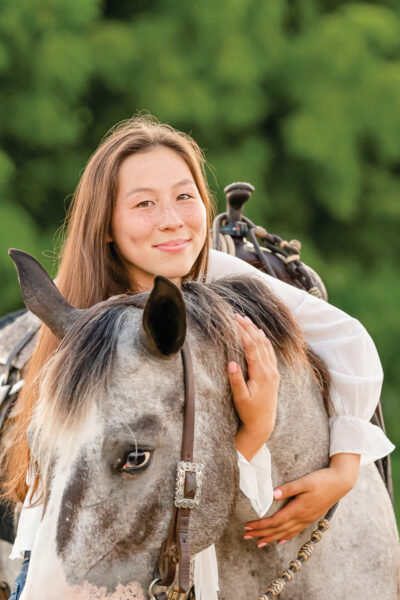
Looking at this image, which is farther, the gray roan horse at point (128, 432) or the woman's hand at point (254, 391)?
the woman's hand at point (254, 391)

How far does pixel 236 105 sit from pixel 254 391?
3.11 meters

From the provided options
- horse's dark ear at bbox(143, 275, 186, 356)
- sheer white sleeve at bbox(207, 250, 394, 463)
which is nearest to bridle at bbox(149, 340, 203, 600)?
horse's dark ear at bbox(143, 275, 186, 356)

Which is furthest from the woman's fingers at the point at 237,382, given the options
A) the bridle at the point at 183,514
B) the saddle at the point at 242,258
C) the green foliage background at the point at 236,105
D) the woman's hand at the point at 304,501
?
the green foliage background at the point at 236,105

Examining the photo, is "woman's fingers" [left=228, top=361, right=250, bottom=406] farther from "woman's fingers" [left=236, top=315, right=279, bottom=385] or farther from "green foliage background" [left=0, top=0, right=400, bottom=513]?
"green foliage background" [left=0, top=0, right=400, bottom=513]

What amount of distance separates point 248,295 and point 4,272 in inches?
108

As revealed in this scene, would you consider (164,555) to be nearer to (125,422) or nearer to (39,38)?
(125,422)

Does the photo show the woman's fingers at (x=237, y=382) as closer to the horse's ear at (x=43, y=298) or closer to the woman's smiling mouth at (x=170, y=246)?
the horse's ear at (x=43, y=298)

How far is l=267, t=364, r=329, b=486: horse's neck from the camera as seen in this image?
1.27 m

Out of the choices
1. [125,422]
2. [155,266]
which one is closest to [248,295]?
[155,266]

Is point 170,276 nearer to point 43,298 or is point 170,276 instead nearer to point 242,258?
point 43,298

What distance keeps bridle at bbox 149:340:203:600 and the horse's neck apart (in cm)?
26

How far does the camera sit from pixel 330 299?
4.07m

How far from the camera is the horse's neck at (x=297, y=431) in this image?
1.27 metres

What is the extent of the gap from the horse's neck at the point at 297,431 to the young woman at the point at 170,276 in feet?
0.07
